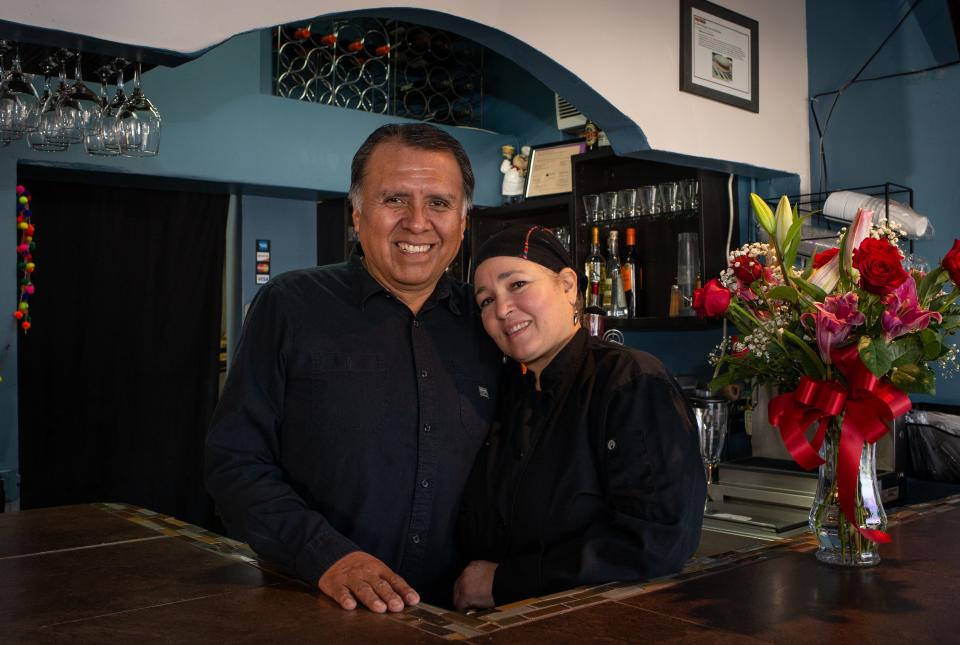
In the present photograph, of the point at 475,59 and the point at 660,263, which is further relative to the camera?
the point at 475,59

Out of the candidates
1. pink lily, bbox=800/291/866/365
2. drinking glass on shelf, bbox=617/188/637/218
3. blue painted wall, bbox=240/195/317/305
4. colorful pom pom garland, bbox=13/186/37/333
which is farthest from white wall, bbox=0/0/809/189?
blue painted wall, bbox=240/195/317/305

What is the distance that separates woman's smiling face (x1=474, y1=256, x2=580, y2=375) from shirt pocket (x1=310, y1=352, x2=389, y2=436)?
0.27 metres

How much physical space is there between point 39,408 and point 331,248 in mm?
1767

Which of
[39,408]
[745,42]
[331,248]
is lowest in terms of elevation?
[39,408]

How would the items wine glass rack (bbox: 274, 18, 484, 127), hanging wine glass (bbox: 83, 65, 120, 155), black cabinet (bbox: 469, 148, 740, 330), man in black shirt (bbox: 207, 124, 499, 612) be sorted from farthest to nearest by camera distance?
wine glass rack (bbox: 274, 18, 484, 127), black cabinet (bbox: 469, 148, 740, 330), hanging wine glass (bbox: 83, 65, 120, 155), man in black shirt (bbox: 207, 124, 499, 612)

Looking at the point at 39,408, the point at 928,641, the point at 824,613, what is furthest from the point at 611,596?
the point at 39,408

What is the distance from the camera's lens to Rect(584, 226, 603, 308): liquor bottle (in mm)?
4461

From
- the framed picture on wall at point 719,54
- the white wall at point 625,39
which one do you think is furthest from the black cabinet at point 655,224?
the framed picture on wall at point 719,54

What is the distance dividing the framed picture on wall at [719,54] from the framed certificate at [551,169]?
1.21 meters

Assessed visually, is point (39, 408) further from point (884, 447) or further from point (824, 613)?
point (824, 613)

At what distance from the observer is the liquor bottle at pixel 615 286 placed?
4.43 meters

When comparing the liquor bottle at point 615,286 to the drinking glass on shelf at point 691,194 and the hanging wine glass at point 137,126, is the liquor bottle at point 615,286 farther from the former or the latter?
the hanging wine glass at point 137,126

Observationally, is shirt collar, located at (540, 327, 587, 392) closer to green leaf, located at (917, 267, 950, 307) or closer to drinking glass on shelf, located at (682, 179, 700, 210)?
green leaf, located at (917, 267, 950, 307)

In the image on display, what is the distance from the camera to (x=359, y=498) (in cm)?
185
